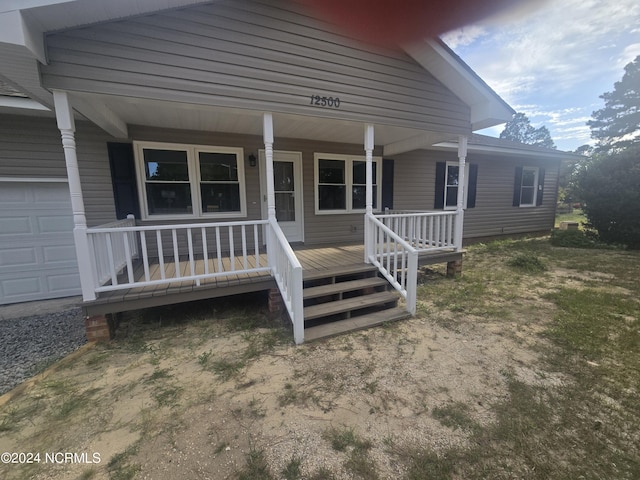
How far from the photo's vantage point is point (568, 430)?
181 centimetres

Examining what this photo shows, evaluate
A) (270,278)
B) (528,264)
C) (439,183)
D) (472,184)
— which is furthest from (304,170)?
(472,184)

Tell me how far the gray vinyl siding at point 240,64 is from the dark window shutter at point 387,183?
208cm

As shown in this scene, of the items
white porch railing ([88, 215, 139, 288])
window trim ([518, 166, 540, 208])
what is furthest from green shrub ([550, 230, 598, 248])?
white porch railing ([88, 215, 139, 288])

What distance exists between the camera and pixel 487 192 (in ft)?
27.7

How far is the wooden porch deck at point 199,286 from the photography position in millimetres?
3064

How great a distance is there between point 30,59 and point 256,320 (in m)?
3.52

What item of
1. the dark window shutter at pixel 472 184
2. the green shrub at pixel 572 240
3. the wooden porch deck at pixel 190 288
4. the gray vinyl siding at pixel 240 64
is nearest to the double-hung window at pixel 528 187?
the green shrub at pixel 572 240

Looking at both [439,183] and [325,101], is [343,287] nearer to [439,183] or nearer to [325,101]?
[325,101]

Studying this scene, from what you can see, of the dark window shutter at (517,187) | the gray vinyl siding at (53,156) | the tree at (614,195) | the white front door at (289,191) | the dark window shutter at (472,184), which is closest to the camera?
the gray vinyl siding at (53,156)

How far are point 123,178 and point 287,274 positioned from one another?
352 cm

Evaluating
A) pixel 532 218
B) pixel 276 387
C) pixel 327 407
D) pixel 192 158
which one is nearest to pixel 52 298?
pixel 192 158

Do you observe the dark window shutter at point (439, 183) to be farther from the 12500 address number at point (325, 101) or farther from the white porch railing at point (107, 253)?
the white porch railing at point (107, 253)

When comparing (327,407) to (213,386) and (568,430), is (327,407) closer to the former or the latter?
(213,386)

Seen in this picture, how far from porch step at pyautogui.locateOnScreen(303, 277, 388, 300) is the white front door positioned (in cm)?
231
